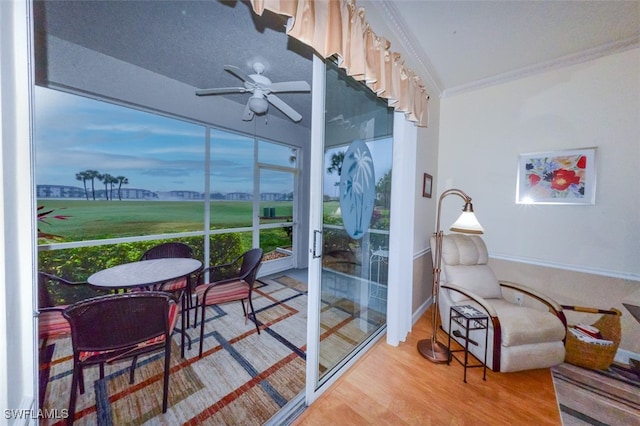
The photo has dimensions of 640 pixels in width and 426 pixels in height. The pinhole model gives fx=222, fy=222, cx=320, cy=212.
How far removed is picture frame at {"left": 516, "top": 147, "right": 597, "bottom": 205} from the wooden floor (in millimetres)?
1642

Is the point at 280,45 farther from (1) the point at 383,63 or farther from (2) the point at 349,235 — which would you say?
(2) the point at 349,235

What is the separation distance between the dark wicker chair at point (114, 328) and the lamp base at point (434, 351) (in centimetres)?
202

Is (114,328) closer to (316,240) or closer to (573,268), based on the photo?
(316,240)

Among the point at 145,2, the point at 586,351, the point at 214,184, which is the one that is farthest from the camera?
the point at 214,184

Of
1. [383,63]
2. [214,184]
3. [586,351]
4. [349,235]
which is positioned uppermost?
[383,63]

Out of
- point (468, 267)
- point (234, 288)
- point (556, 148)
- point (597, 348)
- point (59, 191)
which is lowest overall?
point (597, 348)

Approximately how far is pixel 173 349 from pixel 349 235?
1875 millimetres

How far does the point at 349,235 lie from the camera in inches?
73.3

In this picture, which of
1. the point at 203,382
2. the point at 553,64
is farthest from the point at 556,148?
the point at 203,382

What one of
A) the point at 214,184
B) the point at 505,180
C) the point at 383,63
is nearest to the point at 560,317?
the point at 505,180

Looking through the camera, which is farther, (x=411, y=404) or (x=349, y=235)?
(x=349, y=235)

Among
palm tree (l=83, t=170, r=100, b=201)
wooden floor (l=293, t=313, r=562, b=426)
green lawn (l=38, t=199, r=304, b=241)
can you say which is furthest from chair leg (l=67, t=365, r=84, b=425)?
palm tree (l=83, t=170, r=100, b=201)

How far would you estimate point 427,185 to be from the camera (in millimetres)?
2596

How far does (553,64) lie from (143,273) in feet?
14.4
